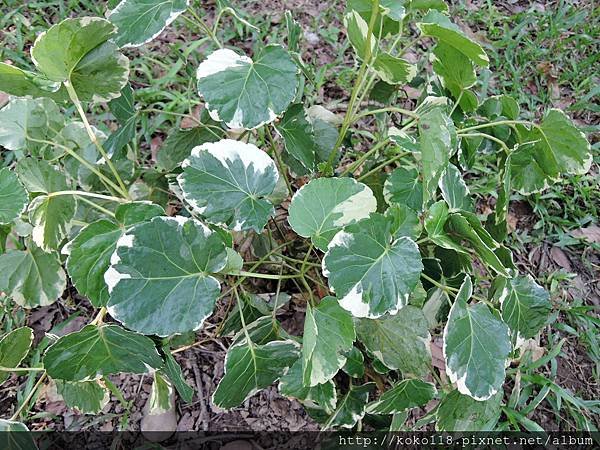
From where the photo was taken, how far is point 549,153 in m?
1.09

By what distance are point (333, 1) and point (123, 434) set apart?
171 cm

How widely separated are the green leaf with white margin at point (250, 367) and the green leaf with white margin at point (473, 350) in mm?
281

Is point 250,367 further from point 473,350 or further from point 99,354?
point 473,350

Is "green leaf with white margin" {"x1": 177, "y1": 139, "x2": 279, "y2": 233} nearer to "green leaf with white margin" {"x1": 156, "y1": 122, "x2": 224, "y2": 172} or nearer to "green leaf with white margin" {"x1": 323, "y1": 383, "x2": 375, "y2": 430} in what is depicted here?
"green leaf with white margin" {"x1": 156, "y1": 122, "x2": 224, "y2": 172}

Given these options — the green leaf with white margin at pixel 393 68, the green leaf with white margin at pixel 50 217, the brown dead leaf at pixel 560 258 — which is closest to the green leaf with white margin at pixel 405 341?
the green leaf with white margin at pixel 393 68

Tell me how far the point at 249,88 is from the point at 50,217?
1.35ft

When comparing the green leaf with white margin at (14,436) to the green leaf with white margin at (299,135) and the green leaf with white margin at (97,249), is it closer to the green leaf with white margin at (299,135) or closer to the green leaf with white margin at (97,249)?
the green leaf with white margin at (97,249)

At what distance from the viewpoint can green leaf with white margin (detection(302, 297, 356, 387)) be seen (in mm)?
855

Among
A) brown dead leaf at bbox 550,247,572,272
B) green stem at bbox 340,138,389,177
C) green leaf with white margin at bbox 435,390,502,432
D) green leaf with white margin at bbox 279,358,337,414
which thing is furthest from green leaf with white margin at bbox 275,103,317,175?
brown dead leaf at bbox 550,247,572,272

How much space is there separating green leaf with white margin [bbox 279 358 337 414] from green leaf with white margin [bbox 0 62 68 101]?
2.11 feet

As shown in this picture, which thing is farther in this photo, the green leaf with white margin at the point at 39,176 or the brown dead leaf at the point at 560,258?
the brown dead leaf at the point at 560,258

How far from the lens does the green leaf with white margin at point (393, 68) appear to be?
3.30ft

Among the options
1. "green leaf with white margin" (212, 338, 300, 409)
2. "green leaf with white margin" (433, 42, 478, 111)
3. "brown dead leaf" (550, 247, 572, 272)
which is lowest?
"brown dead leaf" (550, 247, 572, 272)

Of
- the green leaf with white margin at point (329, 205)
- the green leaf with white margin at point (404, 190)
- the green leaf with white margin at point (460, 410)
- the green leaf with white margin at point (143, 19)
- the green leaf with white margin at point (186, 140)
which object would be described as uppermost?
the green leaf with white margin at point (143, 19)
